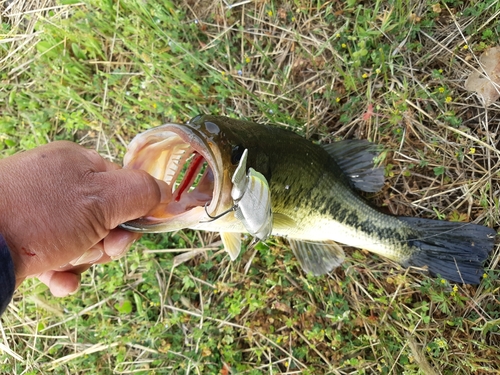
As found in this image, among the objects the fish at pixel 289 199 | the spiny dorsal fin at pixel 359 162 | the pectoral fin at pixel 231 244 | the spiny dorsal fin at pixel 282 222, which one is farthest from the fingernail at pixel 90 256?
the spiny dorsal fin at pixel 359 162

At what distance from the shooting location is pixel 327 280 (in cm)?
304

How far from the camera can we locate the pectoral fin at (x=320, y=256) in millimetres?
2869

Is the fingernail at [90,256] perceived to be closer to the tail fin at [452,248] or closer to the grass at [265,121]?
the grass at [265,121]

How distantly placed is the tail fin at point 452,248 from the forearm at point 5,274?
2269 mm

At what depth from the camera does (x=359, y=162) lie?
2779 millimetres


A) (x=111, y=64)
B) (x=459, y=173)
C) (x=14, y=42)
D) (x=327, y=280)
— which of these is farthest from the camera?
(x=14, y=42)

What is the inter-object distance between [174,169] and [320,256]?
127 centimetres

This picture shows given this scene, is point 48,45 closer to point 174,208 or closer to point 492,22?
point 174,208

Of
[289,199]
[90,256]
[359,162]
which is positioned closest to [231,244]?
[289,199]

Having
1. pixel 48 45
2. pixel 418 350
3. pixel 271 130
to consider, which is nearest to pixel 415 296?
pixel 418 350

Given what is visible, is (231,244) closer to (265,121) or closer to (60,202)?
(265,121)

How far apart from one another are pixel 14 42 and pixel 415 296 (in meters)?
4.20

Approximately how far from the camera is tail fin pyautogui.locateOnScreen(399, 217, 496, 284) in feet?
8.61

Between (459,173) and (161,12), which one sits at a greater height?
(161,12)
